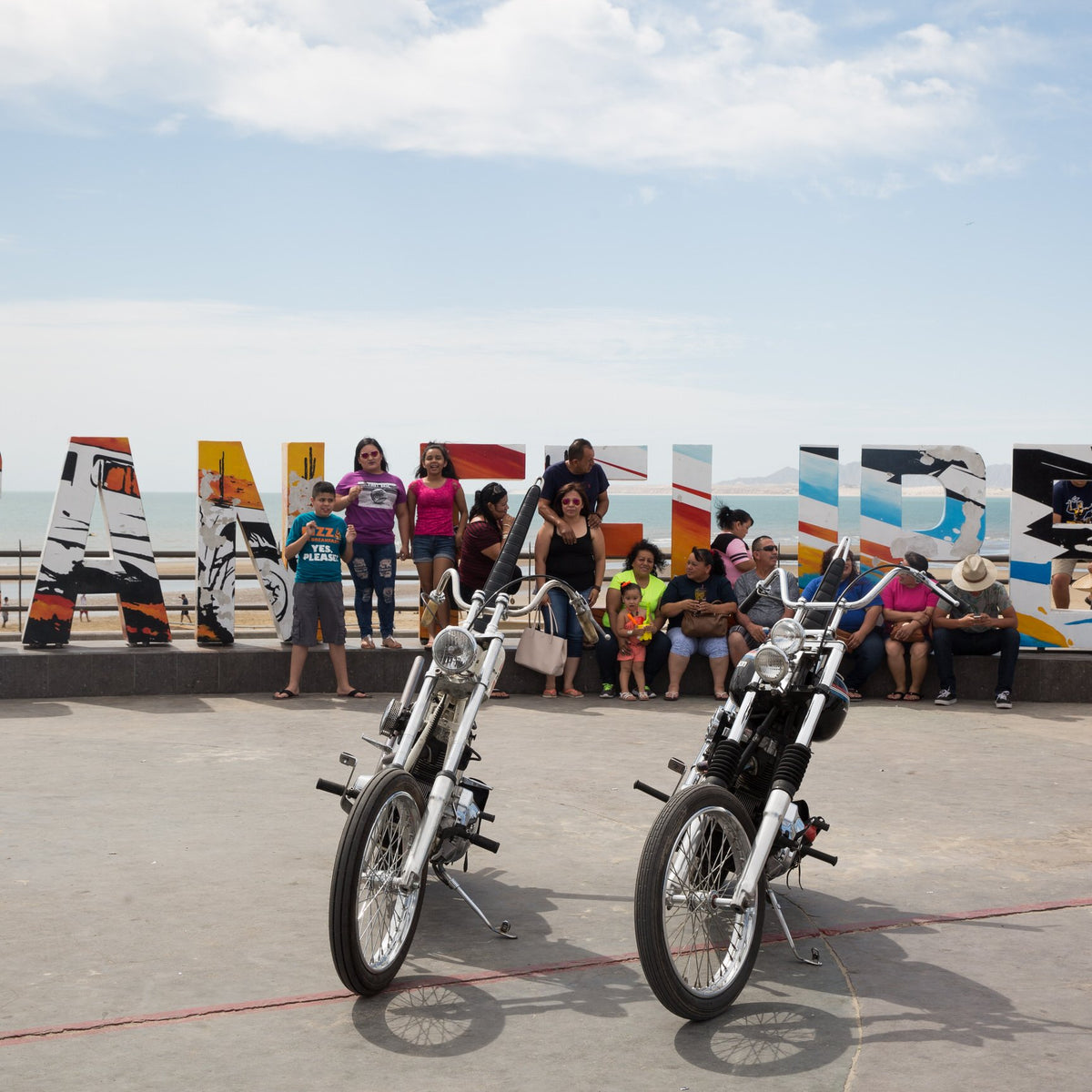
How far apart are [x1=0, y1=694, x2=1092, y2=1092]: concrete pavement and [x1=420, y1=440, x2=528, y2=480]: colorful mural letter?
4.01 metres

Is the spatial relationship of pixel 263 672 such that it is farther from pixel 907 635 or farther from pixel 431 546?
pixel 907 635

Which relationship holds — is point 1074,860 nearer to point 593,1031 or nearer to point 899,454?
point 593,1031

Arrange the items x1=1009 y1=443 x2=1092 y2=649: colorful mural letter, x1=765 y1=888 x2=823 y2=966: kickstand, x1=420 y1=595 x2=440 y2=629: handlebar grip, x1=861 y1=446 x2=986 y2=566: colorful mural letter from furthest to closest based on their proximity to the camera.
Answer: x1=861 y1=446 x2=986 y2=566: colorful mural letter < x1=1009 y1=443 x2=1092 y2=649: colorful mural letter < x1=420 y1=595 x2=440 y2=629: handlebar grip < x1=765 y1=888 x2=823 y2=966: kickstand

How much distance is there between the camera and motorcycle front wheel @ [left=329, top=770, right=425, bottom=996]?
406cm

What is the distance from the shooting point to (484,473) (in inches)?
468

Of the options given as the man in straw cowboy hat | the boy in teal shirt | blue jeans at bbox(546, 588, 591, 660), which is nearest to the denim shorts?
the boy in teal shirt

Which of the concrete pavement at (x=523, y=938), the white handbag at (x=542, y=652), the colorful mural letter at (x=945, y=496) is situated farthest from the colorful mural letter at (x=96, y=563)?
the colorful mural letter at (x=945, y=496)

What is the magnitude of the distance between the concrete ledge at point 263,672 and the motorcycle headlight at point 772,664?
604cm

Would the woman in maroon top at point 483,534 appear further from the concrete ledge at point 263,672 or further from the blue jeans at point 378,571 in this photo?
the concrete ledge at point 263,672

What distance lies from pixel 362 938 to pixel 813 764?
177 inches

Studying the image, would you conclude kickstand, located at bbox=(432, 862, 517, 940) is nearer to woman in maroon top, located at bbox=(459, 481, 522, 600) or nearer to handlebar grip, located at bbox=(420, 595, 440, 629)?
handlebar grip, located at bbox=(420, 595, 440, 629)

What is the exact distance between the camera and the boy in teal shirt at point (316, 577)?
10398mm

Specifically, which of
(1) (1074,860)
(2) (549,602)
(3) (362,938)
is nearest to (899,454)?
(2) (549,602)

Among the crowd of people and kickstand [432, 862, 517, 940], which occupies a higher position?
the crowd of people
